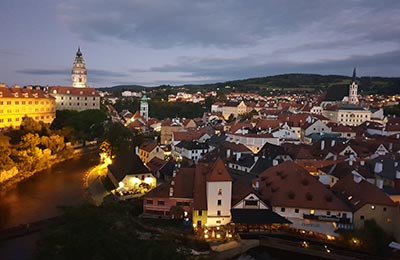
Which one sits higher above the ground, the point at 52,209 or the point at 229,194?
the point at 229,194

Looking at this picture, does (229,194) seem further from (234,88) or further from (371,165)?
(234,88)

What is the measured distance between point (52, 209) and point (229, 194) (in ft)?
37.8

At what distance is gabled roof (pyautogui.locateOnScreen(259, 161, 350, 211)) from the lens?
19.6 meters

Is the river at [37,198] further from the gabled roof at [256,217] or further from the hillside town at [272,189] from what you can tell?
the gabled roof at [256,217]

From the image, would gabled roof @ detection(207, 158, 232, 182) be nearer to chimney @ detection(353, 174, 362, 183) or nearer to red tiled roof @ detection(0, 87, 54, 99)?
chimney @ detection(353, 174, 362, 183)

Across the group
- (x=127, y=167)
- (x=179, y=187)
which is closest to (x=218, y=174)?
(x=179, y=187)

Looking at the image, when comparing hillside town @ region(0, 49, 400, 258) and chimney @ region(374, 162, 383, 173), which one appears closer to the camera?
hillside town @ region(0, 49, 400, 258)

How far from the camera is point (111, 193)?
25812 mm

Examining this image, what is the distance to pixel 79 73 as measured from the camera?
8169 centimetres

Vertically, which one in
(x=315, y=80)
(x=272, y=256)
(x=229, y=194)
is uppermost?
(x=315, y=80)

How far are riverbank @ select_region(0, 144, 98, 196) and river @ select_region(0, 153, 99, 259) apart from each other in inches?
15.8

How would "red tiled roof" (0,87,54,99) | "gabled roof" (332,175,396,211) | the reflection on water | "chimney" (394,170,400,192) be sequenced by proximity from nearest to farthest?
"gabled roof" (332,175,396,211)
"chimney" (394,170,400,192)
the reflection on water
"red tiled roof" (0,87,54,99)

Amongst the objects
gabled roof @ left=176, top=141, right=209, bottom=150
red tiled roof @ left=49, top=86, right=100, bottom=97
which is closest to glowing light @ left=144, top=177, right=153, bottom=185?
gabled roof @ left=176, top=141, right=209, bottom=150

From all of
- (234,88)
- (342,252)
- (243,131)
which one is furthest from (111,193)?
(234,88)
